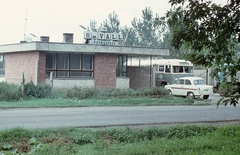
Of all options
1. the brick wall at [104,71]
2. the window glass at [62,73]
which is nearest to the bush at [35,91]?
the window glass at [62,73]

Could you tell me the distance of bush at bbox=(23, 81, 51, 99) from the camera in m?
23.7

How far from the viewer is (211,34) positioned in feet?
26.1

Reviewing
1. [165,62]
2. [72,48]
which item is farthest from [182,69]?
[72,48]

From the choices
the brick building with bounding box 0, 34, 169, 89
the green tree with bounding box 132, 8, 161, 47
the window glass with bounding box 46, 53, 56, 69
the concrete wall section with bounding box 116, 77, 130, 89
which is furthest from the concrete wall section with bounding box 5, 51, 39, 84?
the green tree with bounding box 132, 8, 161, 47

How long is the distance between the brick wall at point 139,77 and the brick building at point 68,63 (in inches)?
93.0

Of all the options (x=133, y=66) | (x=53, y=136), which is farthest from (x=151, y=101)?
(x=53, y=136)

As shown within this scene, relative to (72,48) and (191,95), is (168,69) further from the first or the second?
(72,48)

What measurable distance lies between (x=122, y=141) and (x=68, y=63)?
69.3 ft

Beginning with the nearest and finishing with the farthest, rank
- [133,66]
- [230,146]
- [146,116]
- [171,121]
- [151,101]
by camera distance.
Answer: [230,146] < [171,121] < [146,116] < [151,101] < [133,66]

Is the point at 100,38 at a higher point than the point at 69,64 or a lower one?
higher

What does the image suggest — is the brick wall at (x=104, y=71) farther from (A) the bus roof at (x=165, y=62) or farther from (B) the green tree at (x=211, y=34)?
(B) the green tree at (x=211, y=34)

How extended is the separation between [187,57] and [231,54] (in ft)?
3.27

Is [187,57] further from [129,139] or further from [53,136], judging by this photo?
[53,136]

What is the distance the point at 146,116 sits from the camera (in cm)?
1678
